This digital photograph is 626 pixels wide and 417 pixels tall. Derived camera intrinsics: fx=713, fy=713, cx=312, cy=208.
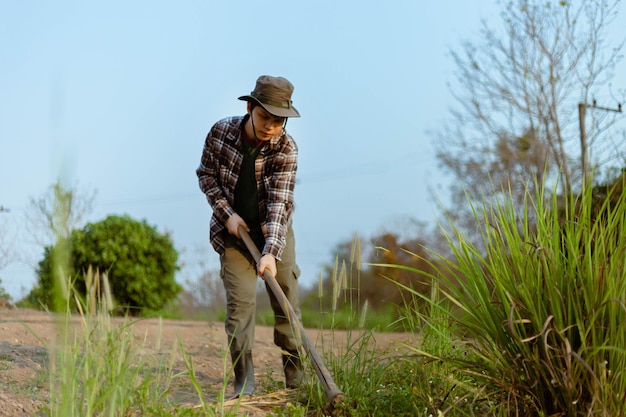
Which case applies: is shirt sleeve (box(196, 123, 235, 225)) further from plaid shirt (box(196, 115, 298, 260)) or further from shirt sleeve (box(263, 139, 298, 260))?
shirt sleeve (box(263, 139, 298, 260))

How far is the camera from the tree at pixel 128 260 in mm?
10383

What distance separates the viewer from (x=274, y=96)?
4305 millimetres

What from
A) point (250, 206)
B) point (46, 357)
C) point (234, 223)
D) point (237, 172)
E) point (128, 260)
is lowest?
point (46, 357)

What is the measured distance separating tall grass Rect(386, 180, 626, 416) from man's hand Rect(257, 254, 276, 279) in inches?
49.5

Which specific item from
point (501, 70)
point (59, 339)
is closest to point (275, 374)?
point (59, 339)

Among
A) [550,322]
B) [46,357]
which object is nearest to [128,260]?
[46,357]

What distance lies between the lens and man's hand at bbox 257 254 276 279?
13.8ft

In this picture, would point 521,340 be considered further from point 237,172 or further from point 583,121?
point 583,121

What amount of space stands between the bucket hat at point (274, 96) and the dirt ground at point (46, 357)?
136 centimetres

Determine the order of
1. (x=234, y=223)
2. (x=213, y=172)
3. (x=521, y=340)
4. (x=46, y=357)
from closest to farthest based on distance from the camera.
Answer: (x=521, y=340) < (x=234, y=223) < (x=213, y=172) < (x=46, y=357)

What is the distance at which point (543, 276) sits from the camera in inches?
124

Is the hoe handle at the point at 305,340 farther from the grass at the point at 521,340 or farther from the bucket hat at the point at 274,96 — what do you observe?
the bucket hat at the point at 274,96

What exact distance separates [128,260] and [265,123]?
6.69 m

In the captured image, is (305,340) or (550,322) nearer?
(550,322)
